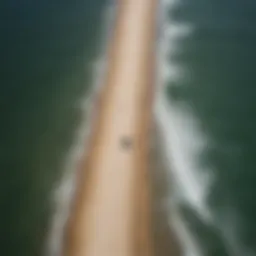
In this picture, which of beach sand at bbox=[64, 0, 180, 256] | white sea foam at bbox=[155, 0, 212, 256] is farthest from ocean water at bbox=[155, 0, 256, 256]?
beach sand at bbox=[64, 0, 180, 256]

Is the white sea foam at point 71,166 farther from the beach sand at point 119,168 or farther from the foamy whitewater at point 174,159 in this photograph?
the beach sand at point 119,168

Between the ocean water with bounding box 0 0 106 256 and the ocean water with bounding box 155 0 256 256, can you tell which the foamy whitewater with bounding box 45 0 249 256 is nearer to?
the ocean water with bounding box 155 0 256 256

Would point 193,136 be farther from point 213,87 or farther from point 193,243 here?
point 193,243

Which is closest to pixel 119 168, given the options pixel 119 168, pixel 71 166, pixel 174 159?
pixel 119 168

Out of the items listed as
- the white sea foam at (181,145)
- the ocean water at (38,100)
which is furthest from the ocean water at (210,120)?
the ocean water at (38,100)

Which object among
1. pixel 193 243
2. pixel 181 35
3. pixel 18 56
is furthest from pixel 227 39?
pixel 193 243
